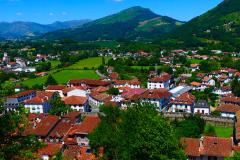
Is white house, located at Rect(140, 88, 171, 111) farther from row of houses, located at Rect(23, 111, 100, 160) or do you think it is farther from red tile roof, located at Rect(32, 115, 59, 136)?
red tile roof, located at Rect(32, 115, 59, 136)

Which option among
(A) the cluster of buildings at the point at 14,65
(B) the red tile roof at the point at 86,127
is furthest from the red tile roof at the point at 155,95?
(A) the cluster of buildings at the point at 14,65

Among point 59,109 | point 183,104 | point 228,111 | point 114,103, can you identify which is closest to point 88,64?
point 114,103

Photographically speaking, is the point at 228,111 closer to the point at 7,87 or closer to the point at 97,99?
the point at 97,99

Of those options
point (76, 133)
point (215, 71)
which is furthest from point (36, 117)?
point (215, 71)

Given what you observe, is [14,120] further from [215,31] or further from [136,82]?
[215,31]

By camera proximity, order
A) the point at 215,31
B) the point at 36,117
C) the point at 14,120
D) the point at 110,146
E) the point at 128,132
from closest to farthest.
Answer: the point at 14,120, the point at 128,132, the point at 110,146, the point at 36,117, the point at 215,31
